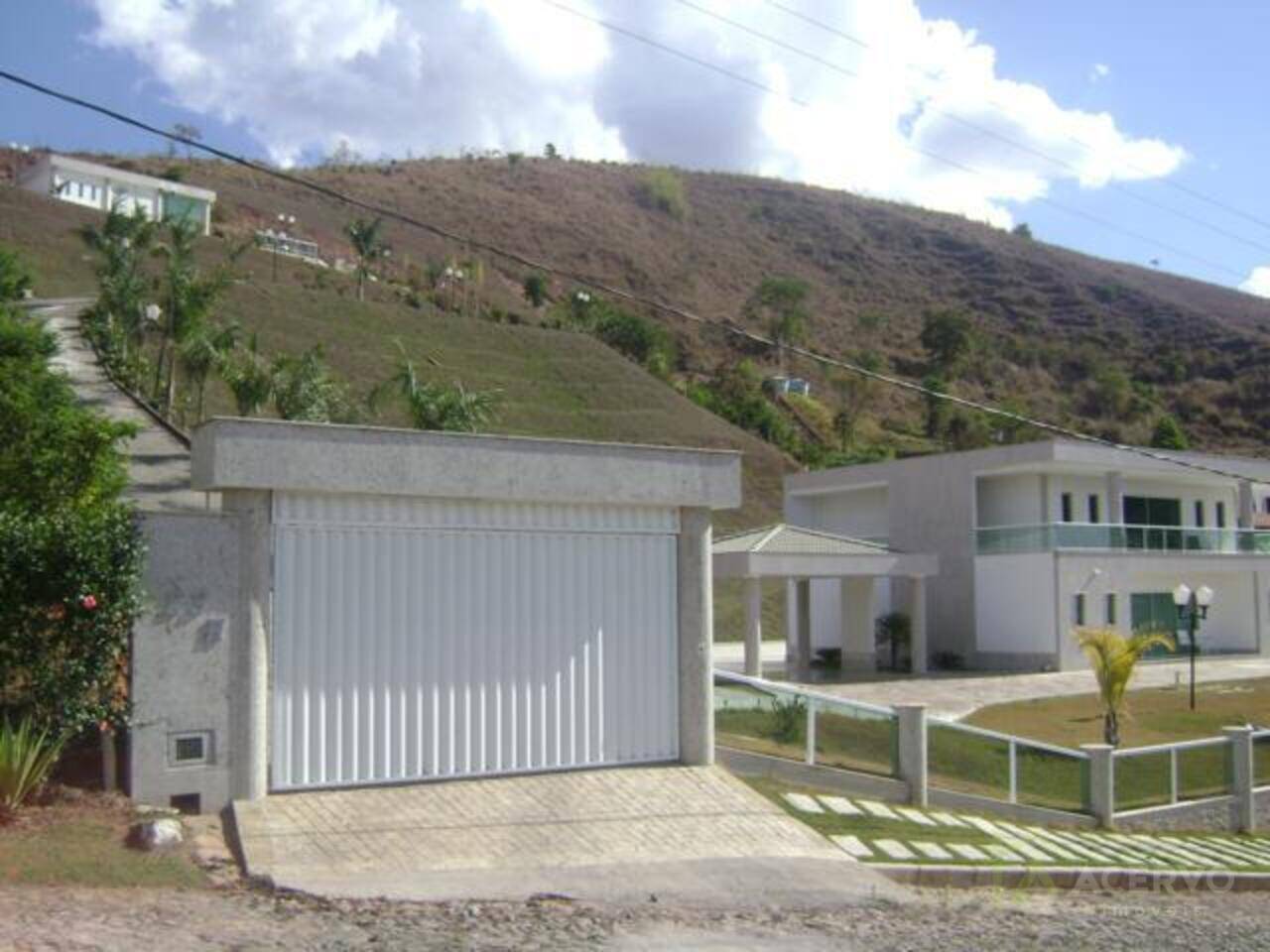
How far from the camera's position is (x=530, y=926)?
9320 mm

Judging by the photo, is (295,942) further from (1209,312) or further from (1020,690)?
(1209,312)

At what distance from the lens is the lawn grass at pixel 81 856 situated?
9516mm

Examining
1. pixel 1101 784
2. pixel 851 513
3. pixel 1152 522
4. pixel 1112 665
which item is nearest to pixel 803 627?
pixel 851 513

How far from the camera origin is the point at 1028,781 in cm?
1698

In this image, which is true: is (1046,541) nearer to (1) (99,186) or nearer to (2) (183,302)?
(2) (183,302)

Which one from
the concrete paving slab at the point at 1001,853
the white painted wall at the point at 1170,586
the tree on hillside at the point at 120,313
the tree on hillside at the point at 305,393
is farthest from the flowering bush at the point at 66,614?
the tree on hillside at the point at 120,313

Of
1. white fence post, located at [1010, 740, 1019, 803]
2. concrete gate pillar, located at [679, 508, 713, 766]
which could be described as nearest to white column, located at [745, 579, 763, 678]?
white fence post, located at [1010, 740, 1019, 803]

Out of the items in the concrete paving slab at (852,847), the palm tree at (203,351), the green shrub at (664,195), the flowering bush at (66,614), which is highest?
the green shrub at (664,195)

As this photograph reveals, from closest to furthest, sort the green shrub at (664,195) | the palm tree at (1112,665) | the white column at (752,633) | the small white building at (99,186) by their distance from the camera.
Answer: the palm tree at (1112,665) < the white column at (752,633) < the small white building at (99,186) < the green shrub at (664,195)

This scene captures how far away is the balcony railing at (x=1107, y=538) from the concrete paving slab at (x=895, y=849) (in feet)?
78.7

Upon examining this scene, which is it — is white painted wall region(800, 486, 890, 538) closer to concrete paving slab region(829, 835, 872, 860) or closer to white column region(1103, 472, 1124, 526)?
white column region(1103, 472, 1124, 526)

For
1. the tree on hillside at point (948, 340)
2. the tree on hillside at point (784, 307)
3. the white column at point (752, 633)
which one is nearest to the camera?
the white column at point (752, 633)

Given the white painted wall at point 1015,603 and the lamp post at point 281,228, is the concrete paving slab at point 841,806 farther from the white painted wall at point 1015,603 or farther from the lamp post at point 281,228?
the lamp post at point 281,228

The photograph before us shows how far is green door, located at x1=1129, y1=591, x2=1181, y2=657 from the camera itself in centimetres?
3856
